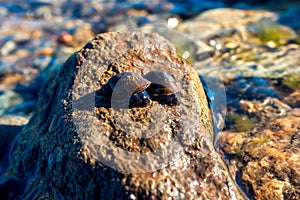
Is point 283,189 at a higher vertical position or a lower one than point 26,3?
lower

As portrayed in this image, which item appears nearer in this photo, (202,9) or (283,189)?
(283,189)

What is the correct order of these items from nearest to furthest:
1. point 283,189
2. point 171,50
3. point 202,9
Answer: point 283,189 < point 171,50 < point 202,9

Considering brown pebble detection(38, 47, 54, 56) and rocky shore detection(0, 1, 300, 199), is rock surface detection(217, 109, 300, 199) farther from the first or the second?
brown pebble detection(38, 47, 54, 56)

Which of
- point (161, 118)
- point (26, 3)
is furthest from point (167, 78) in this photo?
point (26, 3)

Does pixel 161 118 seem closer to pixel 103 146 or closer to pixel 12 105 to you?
pixel 103 146

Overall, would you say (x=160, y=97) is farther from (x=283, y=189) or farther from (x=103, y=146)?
(x=283, y=189)

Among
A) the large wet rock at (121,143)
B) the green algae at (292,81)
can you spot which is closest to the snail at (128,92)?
the large wet rock at (121,143)

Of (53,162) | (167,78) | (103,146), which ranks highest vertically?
(167,78)

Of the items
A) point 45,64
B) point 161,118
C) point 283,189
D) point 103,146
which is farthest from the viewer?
point 45,64
